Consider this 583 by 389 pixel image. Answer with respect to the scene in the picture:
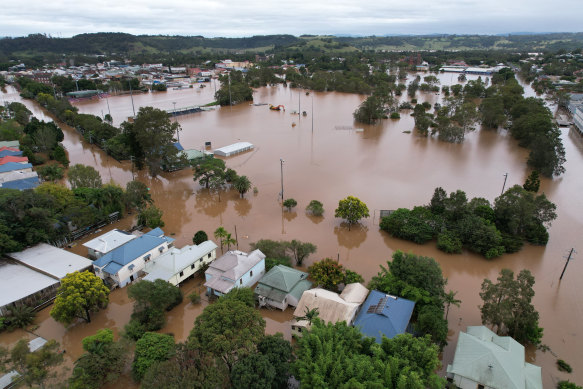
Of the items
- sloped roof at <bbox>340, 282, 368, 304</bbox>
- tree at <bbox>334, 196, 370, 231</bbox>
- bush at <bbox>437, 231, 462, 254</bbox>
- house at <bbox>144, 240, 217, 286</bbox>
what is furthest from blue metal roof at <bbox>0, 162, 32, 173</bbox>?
bush at <bbox>437, 231, 462, 254</bbox>

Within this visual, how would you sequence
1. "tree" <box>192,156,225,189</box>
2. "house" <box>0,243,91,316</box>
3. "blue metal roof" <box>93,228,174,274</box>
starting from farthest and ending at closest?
"tree" <box>192,156,225,189</box>, "blue metal roof" <box>93,228,174,274</box>, "house" <box>0,243,91,316</box>

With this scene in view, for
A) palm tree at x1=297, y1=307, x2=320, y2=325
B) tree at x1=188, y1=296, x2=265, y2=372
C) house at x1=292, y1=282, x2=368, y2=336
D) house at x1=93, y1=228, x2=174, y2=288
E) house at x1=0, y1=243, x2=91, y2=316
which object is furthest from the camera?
house at x1=93, y1=228, x2=174, y2=288

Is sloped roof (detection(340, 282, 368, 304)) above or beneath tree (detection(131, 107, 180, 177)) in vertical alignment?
beneath

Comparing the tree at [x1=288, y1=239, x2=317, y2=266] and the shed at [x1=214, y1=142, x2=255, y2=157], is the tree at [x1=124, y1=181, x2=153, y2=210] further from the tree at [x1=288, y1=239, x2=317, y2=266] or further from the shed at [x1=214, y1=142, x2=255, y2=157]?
the shed at [x1=214, y1=142, x2=255, y2=157]

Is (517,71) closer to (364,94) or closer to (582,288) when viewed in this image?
(364,94)

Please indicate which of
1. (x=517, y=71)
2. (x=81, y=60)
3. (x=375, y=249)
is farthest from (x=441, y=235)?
(x=81, y=60)

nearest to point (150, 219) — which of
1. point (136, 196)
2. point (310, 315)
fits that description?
point (136, 196)

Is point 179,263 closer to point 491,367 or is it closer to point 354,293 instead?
point 354,293
